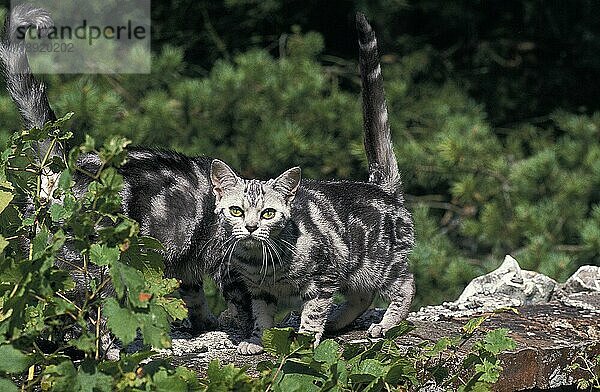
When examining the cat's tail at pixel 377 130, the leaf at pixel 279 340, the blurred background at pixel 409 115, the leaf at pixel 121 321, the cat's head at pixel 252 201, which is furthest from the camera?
the blurred background at pixel 409 115

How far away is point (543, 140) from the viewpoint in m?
6.33

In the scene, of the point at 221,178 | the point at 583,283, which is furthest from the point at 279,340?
the point at 583,283

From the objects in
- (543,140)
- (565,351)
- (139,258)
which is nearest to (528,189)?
(543,140)

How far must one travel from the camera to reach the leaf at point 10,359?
5.62 ft

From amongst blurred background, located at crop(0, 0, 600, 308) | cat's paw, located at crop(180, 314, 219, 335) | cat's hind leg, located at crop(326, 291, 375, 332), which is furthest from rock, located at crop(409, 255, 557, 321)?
blurred background, located at crop(0, 0, 600, 308)

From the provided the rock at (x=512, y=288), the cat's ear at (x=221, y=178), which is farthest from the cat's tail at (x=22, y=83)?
the rock at (x=512, y=288)

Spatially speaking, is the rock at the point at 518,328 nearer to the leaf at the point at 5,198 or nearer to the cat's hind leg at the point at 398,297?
the cat's hind leg at the point at 398,297

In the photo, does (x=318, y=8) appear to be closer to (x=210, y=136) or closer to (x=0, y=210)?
(x=210, y=136)

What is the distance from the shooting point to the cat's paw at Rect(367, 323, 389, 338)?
9.91ft

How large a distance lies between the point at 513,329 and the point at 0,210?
5.35 ft

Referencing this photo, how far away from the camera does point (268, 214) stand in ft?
9.10

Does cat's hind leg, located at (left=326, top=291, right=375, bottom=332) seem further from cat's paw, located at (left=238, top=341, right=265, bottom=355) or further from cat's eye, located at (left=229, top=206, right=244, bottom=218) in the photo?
cat's eye, located at (left=229, top=206, right=244, bottom=218)

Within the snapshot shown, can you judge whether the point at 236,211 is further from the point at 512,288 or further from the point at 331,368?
the point at 512,288

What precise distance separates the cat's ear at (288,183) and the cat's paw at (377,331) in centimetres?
50
